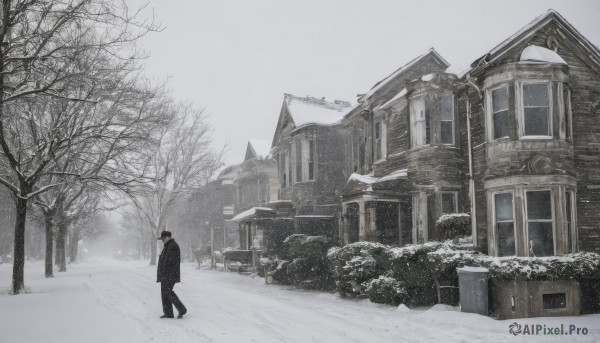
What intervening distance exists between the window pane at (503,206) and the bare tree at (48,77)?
1093cm

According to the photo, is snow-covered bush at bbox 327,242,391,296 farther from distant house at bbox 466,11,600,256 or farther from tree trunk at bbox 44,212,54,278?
tree trunk at bbox 44,212,54,278

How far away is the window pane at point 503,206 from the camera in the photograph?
13.7 metres

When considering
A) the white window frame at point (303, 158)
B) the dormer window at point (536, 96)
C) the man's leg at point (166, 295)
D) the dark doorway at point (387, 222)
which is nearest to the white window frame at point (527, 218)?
the dormer window at point (536, 96)

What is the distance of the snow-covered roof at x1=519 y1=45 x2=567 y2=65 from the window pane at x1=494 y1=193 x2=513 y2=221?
4.12 metres

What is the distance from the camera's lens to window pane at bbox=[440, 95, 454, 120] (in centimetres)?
1797

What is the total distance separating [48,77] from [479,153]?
567 inches

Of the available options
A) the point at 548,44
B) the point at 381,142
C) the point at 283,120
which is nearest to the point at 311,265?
the point at 381,142

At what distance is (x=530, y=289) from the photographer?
38.3 ft

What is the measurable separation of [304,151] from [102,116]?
11.4 meters

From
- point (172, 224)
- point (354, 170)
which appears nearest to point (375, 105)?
point (354, 170)

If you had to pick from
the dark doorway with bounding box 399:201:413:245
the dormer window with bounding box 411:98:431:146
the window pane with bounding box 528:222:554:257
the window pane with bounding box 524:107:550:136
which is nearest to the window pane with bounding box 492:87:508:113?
the window pane with bounding box 524:107:550:136

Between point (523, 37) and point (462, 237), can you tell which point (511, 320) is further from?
point (523, 37)

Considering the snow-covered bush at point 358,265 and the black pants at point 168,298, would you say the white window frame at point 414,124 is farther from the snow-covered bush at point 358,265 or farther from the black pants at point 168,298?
the black pants at point 168,298

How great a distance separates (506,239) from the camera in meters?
13.6
